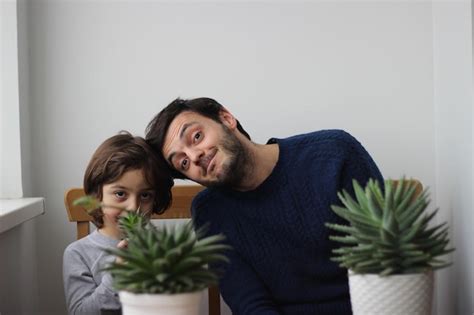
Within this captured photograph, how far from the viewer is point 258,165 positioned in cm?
135

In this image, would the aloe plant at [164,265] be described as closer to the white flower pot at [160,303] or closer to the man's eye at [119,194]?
the white flower pot at [160,303]

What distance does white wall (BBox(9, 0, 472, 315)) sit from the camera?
1.64 m

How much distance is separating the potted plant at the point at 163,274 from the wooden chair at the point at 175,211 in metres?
0.72

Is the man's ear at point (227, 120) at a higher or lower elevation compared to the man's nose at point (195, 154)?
higher

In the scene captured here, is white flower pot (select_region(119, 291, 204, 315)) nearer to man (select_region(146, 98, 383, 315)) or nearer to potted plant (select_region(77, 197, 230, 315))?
potted plant (select_region(77, 197, 230, 315))

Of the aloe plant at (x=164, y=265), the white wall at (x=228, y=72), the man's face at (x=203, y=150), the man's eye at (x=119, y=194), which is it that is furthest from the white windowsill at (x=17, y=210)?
the aloe plant at (x=164, y=265)

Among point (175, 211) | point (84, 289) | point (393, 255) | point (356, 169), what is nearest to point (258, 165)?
point (356, 169)

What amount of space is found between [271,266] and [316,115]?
1.52 feet

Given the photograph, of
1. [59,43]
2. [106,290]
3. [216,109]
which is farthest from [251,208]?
[59,43]

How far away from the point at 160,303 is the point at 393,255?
27 centimetres

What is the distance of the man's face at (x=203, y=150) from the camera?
1.21 metres

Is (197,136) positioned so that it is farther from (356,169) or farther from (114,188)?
(356,169)

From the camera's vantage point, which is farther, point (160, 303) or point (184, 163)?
point (184, 163)

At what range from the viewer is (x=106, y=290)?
120 cm
